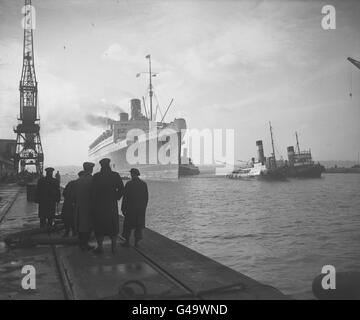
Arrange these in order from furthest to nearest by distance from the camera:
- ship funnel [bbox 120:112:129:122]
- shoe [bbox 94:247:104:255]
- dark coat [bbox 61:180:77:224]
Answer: ship funnel [bbox 120:112:129:122], dark coat [bbox 61:180:77:224], shoe [bbox 94:247:104:255]

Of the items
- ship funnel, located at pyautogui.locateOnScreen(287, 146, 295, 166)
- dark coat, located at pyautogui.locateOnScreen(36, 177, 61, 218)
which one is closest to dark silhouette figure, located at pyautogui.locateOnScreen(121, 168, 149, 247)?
dark coat, located at pyautogui.locateOnScreen(36, 177, 61, 218)

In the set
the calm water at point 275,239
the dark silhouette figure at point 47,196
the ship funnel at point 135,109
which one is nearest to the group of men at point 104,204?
the dark silhouette figure at point 47,196

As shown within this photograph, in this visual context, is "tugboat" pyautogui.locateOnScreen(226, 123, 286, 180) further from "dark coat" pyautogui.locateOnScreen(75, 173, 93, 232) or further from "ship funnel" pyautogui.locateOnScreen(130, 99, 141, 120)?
"dark coat" pyautogui.locateOnScreen(75, 173, 93, 232)

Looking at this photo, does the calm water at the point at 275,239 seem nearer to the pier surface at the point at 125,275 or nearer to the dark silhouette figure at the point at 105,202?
the pier surface at the point at 125,275

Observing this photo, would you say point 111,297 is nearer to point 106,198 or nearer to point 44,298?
point 44,298

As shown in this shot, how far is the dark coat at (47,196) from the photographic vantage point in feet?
26.1

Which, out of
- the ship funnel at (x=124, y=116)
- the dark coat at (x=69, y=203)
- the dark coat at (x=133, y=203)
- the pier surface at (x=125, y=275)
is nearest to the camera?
the pier surface at (x=125, y=275)

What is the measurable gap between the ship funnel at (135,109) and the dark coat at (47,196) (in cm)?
7517

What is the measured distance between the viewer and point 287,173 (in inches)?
2640

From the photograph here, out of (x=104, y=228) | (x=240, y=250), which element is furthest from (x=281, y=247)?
(x=104, y=228)

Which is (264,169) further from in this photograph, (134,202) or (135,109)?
(134,202)

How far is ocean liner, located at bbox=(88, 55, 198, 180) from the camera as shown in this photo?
→ 54.7m

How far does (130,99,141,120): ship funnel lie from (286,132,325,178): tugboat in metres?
33.9
